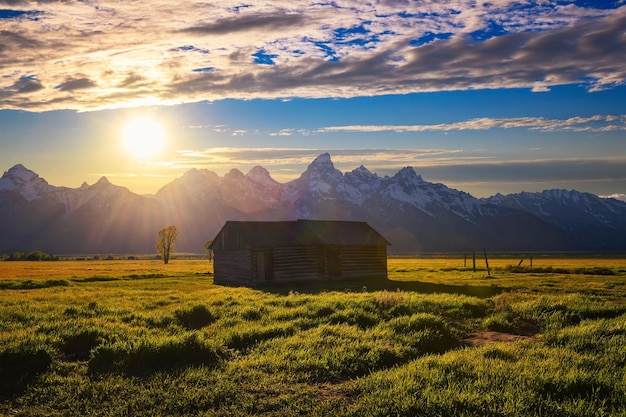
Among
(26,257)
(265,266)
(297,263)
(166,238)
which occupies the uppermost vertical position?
(166,238)

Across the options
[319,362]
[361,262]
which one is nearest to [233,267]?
[361,262]

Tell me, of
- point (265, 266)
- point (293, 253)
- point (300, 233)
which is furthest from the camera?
point (300, 233)

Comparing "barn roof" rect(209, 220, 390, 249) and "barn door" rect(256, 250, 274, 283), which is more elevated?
"barn roof" rect(209, 220, 390, 249)

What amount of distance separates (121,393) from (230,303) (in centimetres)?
1388

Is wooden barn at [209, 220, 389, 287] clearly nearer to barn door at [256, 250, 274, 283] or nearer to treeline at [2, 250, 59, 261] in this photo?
barn door at [256, 250, 274, 283]

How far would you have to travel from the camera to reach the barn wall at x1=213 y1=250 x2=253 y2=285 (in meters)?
48.4

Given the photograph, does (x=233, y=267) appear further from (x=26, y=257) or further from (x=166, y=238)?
(x=26, y=257)

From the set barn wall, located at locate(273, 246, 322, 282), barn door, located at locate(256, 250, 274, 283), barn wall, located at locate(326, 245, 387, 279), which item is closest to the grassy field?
barn door, located at locate(256, 250, 274, 283)

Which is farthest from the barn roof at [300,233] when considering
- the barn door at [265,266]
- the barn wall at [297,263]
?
the barn door at [265,266]

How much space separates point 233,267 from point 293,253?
6.38 m

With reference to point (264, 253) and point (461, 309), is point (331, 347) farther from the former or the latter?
point (264, 253)

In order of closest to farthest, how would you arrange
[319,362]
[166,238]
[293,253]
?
[319,362] → [293,253] → [166,238]

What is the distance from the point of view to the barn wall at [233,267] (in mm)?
48406

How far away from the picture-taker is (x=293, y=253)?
49.3m
